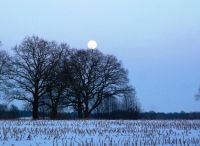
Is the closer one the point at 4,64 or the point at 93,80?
the point at 4,64

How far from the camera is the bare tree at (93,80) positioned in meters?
58.3

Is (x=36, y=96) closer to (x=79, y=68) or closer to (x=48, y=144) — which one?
(x=79, y=68)

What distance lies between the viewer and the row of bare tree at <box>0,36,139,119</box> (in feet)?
173

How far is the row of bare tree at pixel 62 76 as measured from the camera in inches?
2082

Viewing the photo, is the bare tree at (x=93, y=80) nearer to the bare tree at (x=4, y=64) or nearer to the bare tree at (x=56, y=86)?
the bare tree at (x=56, y=86)

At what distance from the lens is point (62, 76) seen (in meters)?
55.0

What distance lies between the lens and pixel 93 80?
5916cm

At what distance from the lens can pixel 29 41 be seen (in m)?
53.8

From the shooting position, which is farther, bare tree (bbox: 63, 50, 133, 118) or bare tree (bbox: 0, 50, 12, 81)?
bare tree (bbox: 63, 50, 133, 118)

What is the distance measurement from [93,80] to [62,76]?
18.9 feet

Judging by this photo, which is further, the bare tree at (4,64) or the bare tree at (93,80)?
the bare tree at (93,80)

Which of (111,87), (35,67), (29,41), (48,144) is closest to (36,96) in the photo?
(35,67)

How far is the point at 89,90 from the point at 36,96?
861cm

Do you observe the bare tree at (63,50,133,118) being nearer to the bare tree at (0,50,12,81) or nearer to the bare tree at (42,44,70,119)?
the bare tree at (42,44,70,119)
